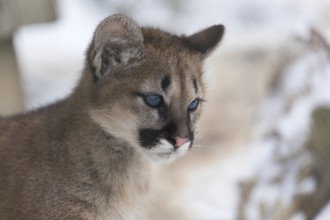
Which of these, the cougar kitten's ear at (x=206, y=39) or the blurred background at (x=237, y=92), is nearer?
the cougar kitten's ear at (x=206, y=39)

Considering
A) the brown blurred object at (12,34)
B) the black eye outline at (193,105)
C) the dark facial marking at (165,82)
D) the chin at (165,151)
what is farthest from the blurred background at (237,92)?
the chin at (165,151)

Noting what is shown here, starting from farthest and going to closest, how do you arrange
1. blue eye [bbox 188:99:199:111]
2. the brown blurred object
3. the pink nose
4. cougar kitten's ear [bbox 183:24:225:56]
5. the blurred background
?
the brown blurred object
the blurred background
cougar kitten's ear [bbox 183:24:225:56]
blue eye [bbox 188:99:199:111]
the pink nose

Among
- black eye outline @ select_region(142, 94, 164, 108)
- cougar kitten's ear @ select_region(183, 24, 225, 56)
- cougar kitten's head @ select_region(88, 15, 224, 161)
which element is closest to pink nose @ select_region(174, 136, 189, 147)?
→ cougar kitten's head @ select_region(88, 15, 224, 161)

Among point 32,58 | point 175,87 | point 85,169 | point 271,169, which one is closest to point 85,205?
point 85,169

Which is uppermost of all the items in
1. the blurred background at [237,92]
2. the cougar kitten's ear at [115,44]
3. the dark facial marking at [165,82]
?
the cougar kitten's ear at [115,44]

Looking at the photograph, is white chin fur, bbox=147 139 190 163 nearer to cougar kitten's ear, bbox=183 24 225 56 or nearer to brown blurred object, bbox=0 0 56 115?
cougar kitten's ear, bbox=183 24 225 56

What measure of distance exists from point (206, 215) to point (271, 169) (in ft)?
3.05

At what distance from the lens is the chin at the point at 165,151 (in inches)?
144

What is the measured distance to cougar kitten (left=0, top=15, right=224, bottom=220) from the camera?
3.71m

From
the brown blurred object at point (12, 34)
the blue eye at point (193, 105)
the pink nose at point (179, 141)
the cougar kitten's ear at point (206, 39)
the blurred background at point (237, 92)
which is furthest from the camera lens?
the brown blurred object at point (12, 34)

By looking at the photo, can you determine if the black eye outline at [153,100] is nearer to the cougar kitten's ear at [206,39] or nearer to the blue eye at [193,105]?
the blue eye at [193,105]

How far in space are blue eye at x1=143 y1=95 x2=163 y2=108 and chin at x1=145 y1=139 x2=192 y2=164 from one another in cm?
16

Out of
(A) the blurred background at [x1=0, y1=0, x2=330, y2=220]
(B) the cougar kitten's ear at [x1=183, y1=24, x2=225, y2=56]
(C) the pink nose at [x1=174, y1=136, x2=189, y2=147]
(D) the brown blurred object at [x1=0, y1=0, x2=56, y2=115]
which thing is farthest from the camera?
(D) the brown blurred object at [x1=0, y1=0, x2=56, y2=115]

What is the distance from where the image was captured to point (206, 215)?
6.31 metres
